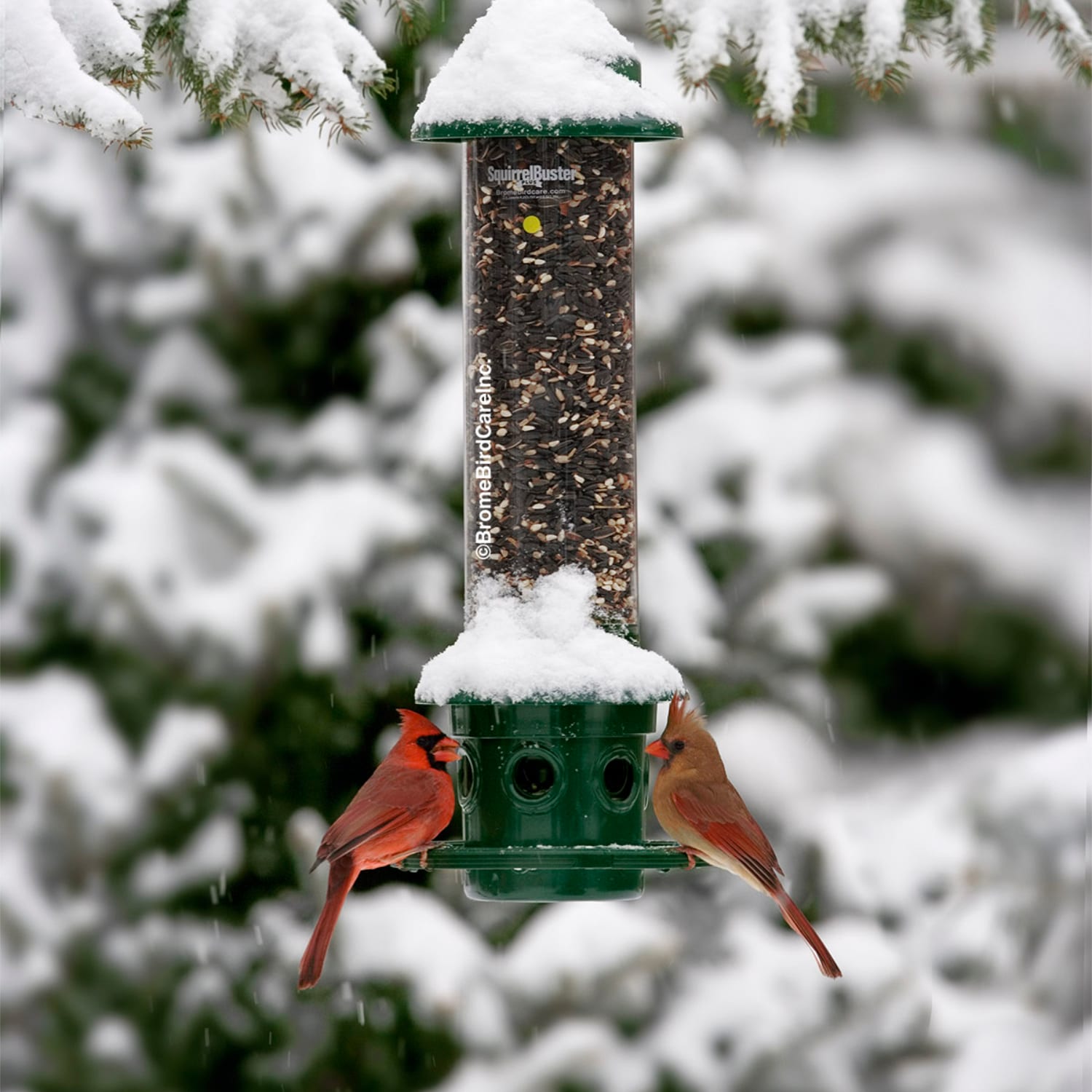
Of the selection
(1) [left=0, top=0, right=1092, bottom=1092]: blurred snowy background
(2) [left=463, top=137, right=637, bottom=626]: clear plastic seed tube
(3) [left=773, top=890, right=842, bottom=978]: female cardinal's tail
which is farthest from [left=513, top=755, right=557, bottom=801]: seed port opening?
(1) [left=0, top=0, right=1092, bottom=1092]: blurred snowy background

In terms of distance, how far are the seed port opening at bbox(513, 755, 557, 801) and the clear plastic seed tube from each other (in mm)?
370

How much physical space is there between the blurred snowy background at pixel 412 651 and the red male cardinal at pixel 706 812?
5.68ft

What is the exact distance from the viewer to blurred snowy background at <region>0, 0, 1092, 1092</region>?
6344 millimetres

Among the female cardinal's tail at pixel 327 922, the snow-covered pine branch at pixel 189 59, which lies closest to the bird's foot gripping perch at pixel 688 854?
the female cardinal's tail at pixel 327 922

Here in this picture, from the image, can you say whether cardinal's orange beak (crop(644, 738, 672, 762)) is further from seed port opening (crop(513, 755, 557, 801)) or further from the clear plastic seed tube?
the clear plastic seed tube

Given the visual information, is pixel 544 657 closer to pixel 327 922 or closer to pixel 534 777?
pixel 534 777

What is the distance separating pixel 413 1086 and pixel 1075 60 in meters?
3.51

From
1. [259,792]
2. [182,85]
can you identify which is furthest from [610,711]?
[259,792]

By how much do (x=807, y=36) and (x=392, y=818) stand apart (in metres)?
1.91

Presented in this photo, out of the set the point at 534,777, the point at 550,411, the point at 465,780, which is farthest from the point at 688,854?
the point at 550,411

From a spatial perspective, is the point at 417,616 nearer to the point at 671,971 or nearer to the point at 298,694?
the point at 298,694

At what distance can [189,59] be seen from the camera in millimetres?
4270

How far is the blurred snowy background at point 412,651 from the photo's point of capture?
634 centimetres

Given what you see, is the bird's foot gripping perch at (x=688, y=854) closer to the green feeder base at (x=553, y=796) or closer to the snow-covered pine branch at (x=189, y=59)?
the green feeder base at (x=553, y=796)
